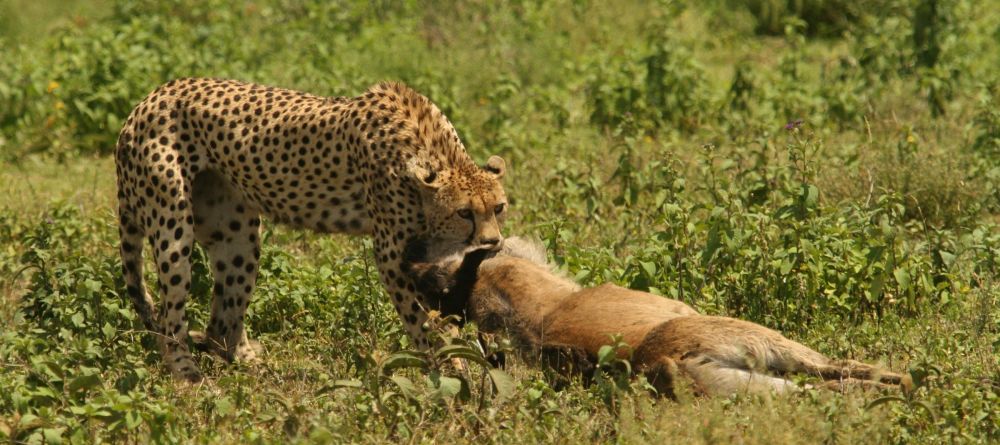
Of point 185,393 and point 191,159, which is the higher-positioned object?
point 191,159

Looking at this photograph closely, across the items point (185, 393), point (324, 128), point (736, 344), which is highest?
point (324, 128)

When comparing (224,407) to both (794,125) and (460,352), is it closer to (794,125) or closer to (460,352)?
(460,352)

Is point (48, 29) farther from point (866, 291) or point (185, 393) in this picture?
point (866, 291)

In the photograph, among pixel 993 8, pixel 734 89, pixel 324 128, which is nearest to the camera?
pixel 324 128

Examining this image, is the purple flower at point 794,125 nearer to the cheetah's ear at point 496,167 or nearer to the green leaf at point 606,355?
the cheetah's ear at point 496,167

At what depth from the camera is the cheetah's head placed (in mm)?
6301

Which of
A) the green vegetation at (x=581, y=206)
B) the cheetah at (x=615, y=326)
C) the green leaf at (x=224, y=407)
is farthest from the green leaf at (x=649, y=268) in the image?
the green leaf at (x=224, y=407)

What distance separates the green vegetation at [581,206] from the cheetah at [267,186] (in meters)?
0.28

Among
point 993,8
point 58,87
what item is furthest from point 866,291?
point 993,8

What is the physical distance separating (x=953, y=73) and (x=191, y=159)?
598cm

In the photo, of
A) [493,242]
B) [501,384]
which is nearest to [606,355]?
[501,384]

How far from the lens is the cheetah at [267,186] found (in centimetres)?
642

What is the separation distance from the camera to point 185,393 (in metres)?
6.15

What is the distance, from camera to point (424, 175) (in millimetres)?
6297
